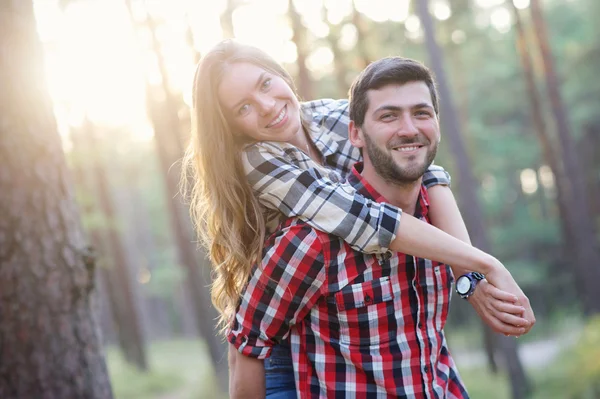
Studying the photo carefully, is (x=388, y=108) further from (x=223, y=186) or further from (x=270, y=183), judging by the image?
(x=223, y=186)

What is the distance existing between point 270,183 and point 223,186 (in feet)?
0.82

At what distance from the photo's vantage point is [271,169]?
2854 millimetres

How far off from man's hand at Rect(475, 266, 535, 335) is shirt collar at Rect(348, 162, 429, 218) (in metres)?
0.52

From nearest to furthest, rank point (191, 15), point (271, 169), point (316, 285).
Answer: point (316, 285)
point (271, 169)
point (191, 15)

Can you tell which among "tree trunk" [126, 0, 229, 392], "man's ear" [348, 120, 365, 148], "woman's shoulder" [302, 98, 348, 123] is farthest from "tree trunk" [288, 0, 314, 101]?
"man's ear" [348, 120, 365, 148]

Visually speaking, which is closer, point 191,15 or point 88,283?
point 88,283

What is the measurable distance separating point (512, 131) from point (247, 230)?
27.3 meters

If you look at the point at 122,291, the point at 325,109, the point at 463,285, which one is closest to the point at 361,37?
the point at 122,291

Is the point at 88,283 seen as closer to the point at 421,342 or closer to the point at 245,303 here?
the point at 245,303

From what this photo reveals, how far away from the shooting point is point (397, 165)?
2.69 meters

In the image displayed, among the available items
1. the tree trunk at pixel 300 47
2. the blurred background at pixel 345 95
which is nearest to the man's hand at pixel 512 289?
the blurred background at pixel 345 95

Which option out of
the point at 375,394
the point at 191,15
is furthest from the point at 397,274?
the point at 191,15

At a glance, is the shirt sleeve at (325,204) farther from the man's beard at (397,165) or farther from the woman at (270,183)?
the man's beard at (397,165)

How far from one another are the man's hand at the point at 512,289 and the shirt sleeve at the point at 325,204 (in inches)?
16.2
